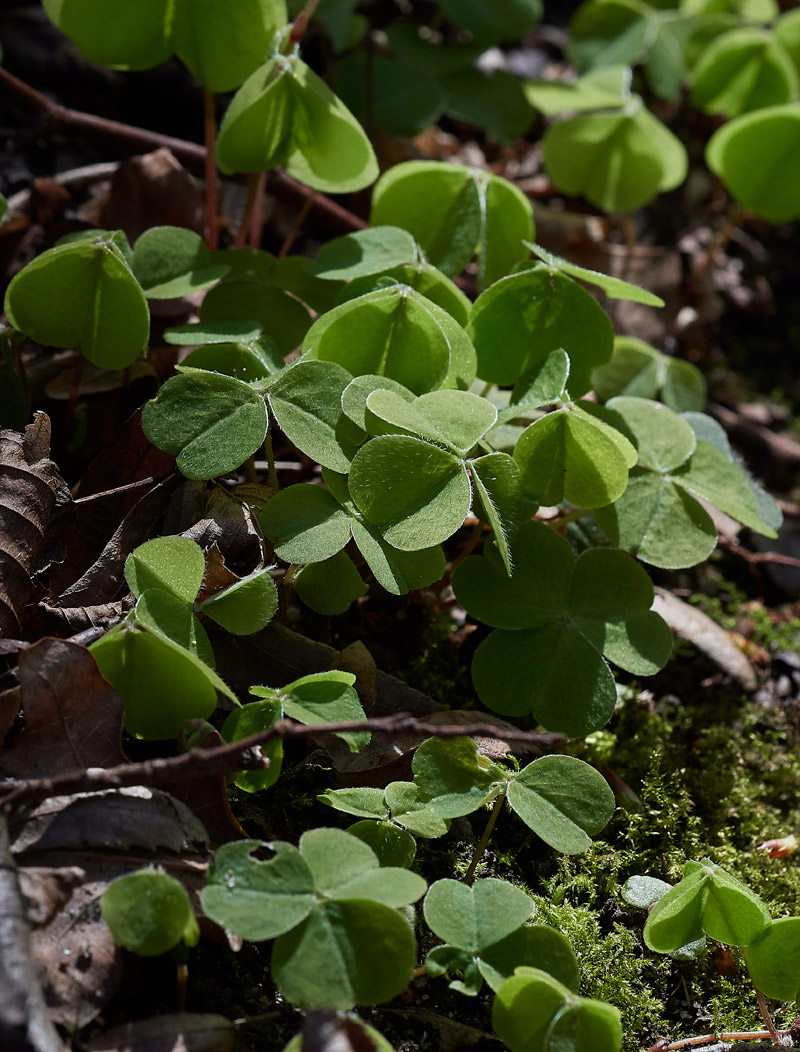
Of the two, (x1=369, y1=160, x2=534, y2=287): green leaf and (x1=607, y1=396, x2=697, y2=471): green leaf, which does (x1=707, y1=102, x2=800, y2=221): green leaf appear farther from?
(x1=607, y1=396, x2=697, y2=471): green leaf

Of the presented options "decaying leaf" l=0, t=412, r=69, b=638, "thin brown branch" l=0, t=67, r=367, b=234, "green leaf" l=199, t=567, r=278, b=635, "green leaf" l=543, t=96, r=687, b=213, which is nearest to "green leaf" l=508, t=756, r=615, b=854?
"green leaf" l=199, t=567, r=278, b=635

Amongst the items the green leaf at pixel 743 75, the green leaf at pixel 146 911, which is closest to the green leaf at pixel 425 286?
the green leaf at pixel 146 911

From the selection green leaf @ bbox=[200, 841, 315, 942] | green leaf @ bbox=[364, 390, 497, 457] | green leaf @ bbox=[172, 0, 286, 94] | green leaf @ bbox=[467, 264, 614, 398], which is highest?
green leaf @ bbox=[172, 0, 286, 94]

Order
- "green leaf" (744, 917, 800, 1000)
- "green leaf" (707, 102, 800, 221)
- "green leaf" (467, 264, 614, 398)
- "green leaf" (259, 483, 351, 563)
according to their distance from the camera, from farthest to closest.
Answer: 1. "green leaf" (707, 102, 800, 221)
2. "green leaf" (467, 264, 614, 398)
3. "green leaf" (259, 483, 351, 563)
4. "green leaf" (744, 917, 800, 1000)

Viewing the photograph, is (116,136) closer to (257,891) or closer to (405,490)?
(405,490)

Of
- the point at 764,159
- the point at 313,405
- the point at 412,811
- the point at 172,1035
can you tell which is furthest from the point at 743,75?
the point at 172,1035

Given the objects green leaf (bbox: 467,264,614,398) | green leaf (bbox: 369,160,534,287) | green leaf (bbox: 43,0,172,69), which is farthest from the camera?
green leaf (bbox: 369,160,534,287)

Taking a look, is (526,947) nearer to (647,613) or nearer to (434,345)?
(647,613)
